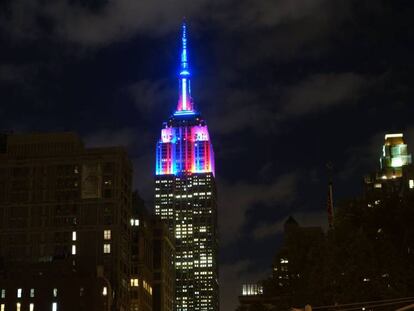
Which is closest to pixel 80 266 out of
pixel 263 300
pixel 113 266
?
pixel 113 266

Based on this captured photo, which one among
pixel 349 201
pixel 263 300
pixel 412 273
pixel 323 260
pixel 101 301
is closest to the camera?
pixel 412 273

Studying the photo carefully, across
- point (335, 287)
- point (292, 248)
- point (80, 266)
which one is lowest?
point (335, 287)

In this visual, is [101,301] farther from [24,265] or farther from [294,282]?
[294,282]

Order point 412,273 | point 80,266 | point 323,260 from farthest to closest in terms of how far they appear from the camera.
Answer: point 80,266 → point 323,260 → point 412,273

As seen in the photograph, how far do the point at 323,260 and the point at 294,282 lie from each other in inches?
440

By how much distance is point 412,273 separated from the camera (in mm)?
61469

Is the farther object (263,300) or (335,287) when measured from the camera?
(263,300)

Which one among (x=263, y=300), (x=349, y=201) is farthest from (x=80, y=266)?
(x=349, y=201)

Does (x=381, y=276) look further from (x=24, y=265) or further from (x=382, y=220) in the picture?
(x=24, y=265)

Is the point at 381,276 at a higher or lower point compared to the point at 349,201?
lower

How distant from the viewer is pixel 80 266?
19362 cm

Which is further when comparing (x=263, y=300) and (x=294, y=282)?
(x=263, y=300)

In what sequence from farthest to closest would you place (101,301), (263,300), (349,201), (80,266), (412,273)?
(80,266) < (101,301) < (263,300) < (349,201) < (412,273)

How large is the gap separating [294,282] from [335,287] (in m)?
13.7
